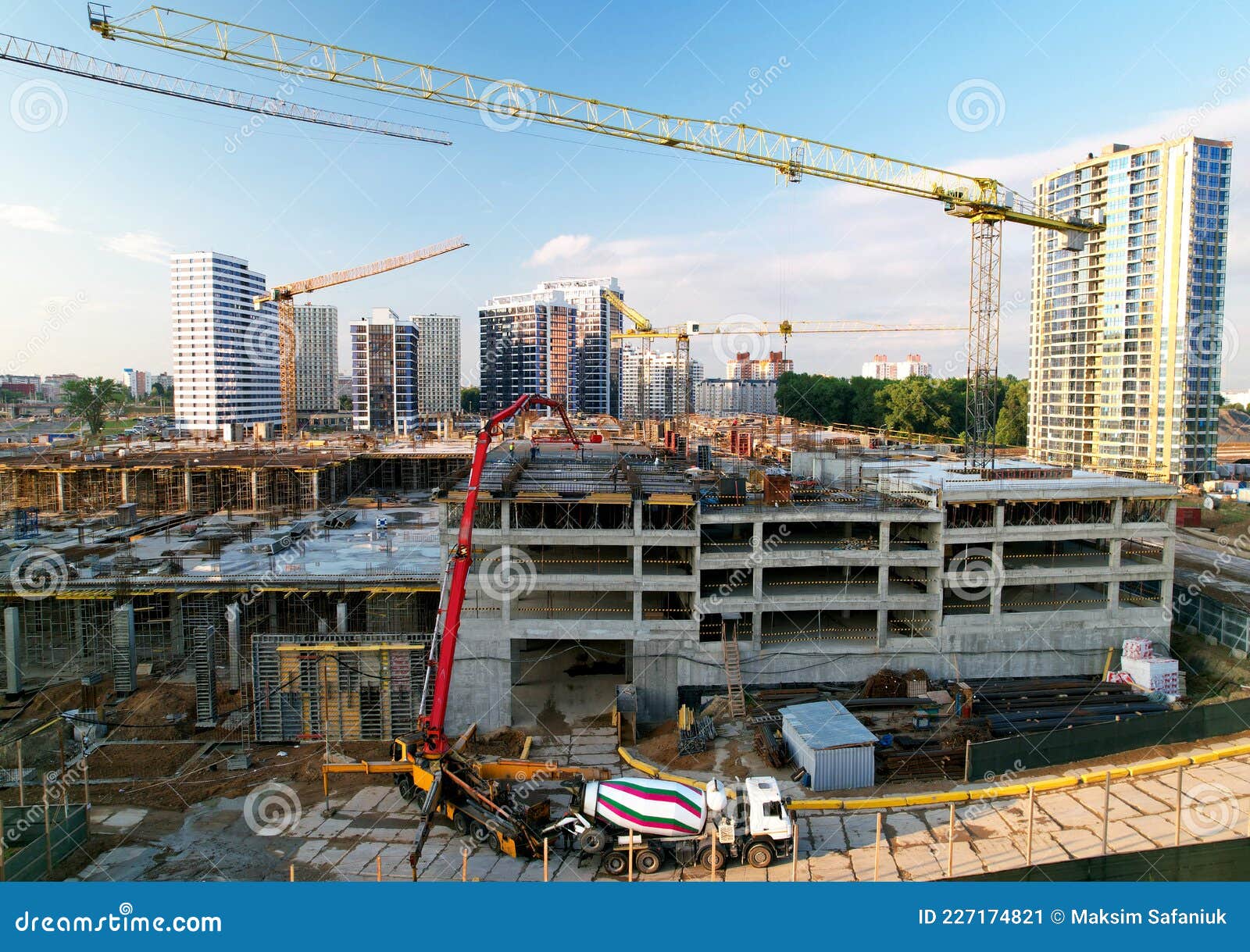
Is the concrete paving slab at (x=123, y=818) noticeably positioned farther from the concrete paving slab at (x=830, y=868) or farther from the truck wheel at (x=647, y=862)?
the concrete paving slab at (x=830, y=868)

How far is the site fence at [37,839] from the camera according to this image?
13.4 meters

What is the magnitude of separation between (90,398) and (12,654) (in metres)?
65.9

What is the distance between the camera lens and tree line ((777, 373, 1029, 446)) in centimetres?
7612

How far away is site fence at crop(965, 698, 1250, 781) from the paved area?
1612 millimetres

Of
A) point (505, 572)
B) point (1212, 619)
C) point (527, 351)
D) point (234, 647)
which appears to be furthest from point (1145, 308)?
point (527, 351)

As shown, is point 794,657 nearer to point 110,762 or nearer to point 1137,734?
point 1137,734

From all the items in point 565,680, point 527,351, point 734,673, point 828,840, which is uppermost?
point 527,351

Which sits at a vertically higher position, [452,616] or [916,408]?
[916,408]

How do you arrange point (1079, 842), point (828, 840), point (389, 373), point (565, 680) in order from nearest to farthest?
point (1079, 842) < point (828, 840) < point (565, 680) < point (389, 373)

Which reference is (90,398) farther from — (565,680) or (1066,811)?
(1066,811)

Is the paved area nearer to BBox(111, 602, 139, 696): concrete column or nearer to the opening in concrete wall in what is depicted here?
the opening in concrete wall

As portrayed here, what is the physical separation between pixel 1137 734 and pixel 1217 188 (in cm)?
5369

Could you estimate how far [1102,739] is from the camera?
18.0 metres

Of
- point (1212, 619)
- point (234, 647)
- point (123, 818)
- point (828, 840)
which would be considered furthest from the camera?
point (1212, 619)
